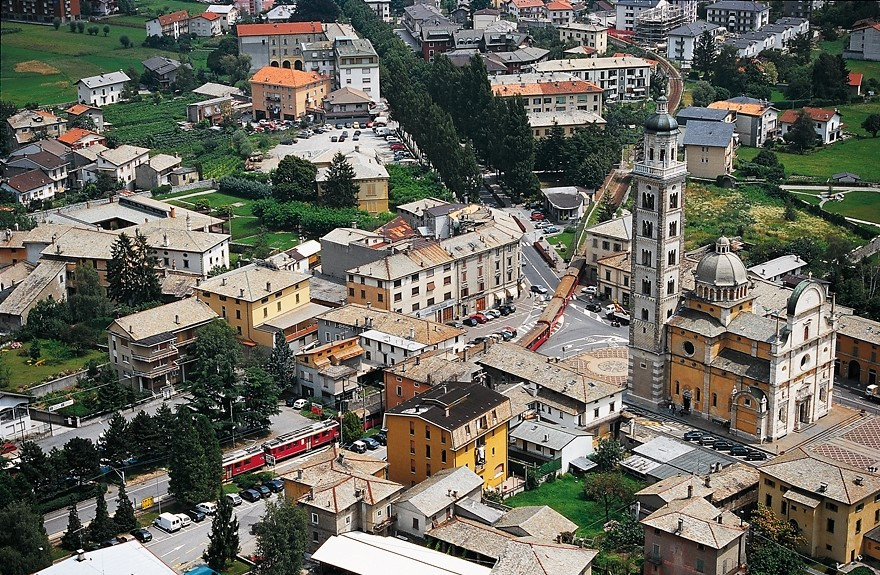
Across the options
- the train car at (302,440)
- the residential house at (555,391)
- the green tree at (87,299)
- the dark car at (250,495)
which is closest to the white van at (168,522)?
the dark car at (250,495)

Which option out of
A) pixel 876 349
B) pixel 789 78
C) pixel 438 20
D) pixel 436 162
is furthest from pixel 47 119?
pixel 876 349

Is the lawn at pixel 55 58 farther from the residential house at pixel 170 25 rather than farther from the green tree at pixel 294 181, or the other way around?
the green tree at pixel 294 181

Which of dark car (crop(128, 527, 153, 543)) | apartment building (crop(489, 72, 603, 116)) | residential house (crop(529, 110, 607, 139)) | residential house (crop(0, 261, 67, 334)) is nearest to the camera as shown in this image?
dark car (crop(128, 527, 153, 543))

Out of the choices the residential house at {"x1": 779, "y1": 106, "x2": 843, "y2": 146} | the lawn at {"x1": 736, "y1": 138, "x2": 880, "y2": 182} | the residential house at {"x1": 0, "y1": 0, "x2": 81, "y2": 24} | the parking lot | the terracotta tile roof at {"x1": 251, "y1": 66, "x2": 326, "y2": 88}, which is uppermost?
the residential house at {"x1": 0, "y1": 0, "x2": 81, "y2": 24}

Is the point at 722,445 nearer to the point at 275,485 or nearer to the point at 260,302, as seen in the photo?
the point at 275,485

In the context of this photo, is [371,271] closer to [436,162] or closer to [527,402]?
[527,402]

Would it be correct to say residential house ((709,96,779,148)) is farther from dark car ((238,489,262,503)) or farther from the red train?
dark car ((238,489,262,503))

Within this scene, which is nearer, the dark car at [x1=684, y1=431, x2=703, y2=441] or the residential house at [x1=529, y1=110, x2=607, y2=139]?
the dark car at [x1=684, y1=431, x2=703, y2=441]

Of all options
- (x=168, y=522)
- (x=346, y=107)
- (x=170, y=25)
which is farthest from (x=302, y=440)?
(x=170, y=25)

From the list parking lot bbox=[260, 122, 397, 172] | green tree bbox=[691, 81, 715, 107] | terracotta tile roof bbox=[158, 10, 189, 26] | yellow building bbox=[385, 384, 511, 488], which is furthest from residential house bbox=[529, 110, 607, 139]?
terracotta tile roof bbox=[158, 10, 189, 26]
